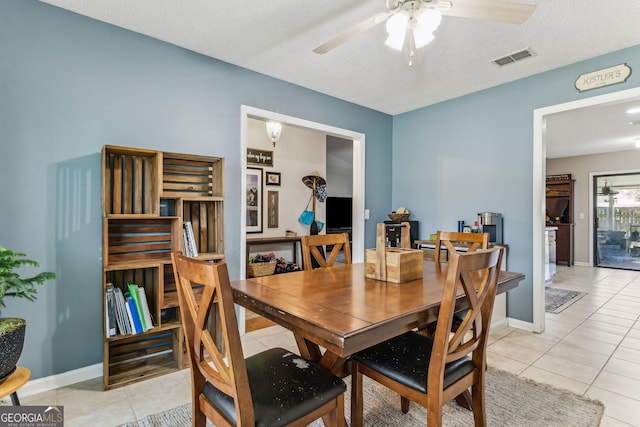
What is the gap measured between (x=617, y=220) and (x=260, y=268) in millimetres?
7629

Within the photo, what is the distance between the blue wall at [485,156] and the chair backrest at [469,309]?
2224 mm

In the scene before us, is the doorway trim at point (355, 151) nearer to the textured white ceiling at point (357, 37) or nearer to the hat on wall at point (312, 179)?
the textured white ceiling at point (357, 37)

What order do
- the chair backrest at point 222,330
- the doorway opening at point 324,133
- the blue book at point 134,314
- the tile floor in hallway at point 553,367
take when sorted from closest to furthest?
the chair backrest at point 222,330 → the tile floor in hallway at point 553,367 → the blue book at point 134,314 → the doorway opening at point 324,133

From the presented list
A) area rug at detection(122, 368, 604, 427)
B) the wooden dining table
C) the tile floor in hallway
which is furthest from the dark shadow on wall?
the wooden dining table

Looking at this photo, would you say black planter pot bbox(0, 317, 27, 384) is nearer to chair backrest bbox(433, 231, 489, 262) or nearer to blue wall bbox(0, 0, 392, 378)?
blue wall bbox(0, 0, 392, 378)

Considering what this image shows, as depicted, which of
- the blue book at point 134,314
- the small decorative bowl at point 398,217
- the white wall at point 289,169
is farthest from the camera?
the white wall at point 289,169

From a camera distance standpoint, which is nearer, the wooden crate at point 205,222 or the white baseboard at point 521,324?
the wooden crate at point 205,222

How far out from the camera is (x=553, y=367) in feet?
8.14

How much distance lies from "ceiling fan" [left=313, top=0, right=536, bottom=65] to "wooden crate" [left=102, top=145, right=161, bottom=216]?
1714 millimetres

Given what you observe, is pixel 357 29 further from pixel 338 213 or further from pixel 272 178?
pixel 338 213

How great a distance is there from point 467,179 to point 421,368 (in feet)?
9.56

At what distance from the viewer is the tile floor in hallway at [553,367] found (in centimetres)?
193

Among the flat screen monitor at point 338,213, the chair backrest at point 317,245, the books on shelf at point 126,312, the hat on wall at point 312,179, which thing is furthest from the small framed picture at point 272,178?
the books on shelf at point 126,312

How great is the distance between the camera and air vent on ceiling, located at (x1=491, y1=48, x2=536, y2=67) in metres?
2.73
